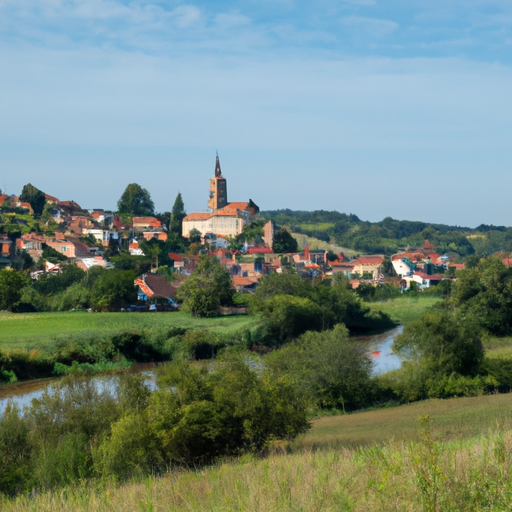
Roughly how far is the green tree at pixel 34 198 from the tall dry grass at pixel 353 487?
84453mm

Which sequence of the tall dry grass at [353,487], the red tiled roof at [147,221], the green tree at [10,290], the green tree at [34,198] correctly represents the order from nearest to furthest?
the tall dry grass at [353,487], the green tree at [10,290], the green tree at [34,198], the red tiled roof at [147,221]

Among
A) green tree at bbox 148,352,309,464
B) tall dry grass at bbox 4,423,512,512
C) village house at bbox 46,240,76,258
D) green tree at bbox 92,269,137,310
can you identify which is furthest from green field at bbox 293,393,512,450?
village house at bbox 46,240,76,258

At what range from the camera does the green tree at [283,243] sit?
86.4 m

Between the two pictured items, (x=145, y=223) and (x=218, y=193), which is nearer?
(x=145, y=223)

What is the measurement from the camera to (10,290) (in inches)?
1729

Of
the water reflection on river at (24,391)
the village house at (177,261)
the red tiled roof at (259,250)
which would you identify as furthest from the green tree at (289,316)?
the red tiled roof at (259,250)

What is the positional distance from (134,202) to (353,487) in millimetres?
97502

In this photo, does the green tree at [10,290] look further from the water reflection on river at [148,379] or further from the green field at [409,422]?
the green field at [409,422]

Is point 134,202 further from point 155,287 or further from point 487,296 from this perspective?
point 487,296

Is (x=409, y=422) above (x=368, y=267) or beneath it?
beneath

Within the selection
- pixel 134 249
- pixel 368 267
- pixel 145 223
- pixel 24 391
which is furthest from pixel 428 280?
pixel 24 391

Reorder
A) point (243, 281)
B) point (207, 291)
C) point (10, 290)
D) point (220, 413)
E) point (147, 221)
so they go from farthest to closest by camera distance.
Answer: point (147, 221) < point (243, 281) < point (10, 290) < point (207, 291) < point (220, 413)

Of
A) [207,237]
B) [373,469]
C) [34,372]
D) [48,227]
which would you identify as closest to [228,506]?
[373,469]

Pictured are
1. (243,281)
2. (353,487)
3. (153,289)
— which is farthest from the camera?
(243,281)
